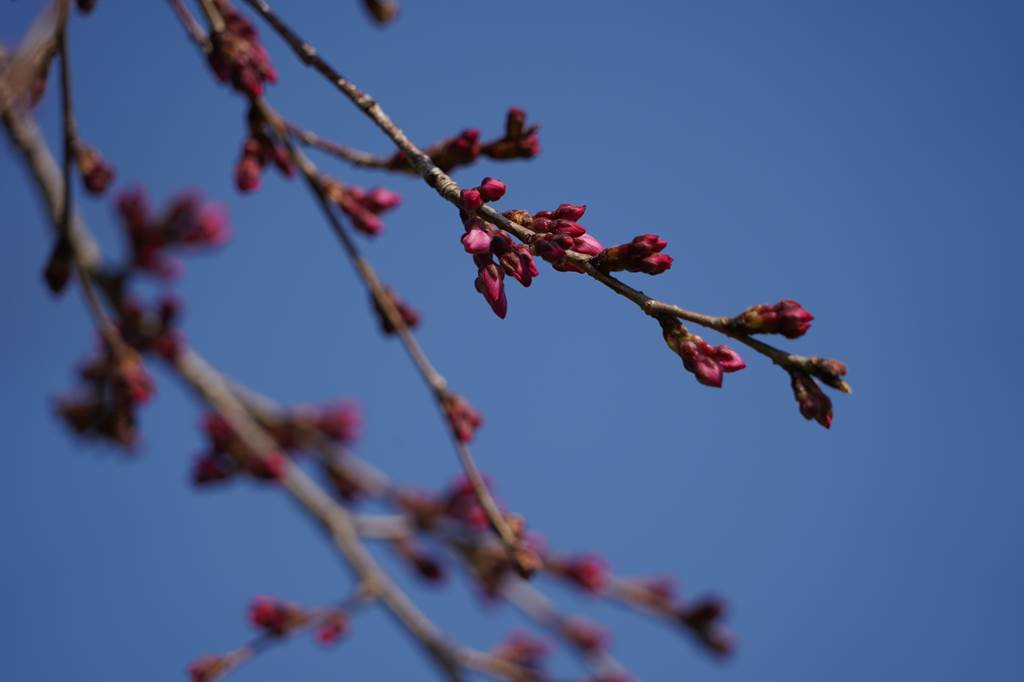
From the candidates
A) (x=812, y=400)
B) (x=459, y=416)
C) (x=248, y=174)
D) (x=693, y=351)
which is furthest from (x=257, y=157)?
(x=812, y=400)

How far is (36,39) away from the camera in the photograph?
1.76 m

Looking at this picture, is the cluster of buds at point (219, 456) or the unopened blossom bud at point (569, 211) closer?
the unopened blossom bud at point (569, 211)

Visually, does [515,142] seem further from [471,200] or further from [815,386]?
[815,386]

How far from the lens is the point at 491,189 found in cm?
150

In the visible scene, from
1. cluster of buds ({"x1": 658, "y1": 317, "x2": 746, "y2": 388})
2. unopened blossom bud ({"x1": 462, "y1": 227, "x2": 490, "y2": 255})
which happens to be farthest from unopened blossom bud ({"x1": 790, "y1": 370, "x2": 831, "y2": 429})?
unopened blossom bud ({"x1": 462, "y1": 227, "x2": 490, "y2": 255})

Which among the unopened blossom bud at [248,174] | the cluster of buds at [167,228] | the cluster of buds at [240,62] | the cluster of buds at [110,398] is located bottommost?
the cluster of buds at [110,398]

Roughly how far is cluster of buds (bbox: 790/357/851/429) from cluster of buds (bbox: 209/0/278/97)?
1480 mm

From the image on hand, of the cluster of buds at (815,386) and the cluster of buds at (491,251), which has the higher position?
the cluster of buds at (491,251)

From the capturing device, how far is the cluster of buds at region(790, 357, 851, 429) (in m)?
1.37

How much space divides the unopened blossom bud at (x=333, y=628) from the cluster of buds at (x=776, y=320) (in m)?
2.23

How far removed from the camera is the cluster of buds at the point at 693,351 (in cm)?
145

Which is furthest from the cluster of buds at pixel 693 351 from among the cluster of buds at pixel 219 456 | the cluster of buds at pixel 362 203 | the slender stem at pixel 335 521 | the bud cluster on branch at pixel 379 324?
the cluster of buds at pixel 219 456

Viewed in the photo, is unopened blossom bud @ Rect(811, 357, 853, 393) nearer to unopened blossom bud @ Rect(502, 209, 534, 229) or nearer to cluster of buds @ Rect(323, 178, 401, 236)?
unopened blossom bud @ Rect(502, 209, 534, 229)

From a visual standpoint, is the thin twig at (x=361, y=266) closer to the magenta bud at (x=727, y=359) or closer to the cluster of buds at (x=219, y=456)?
the magenta bud at (x=727, y=359)
